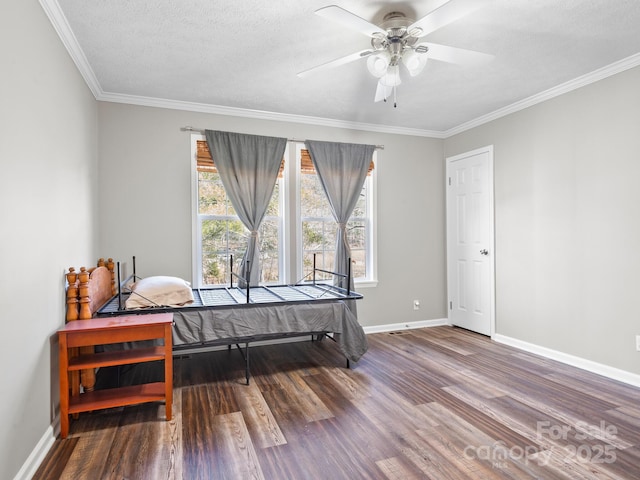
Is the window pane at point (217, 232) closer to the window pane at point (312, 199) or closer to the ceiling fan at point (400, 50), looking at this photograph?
the window pane at point (312, 199)

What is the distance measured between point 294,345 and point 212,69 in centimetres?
283

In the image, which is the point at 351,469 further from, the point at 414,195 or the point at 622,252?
the point at 414,195

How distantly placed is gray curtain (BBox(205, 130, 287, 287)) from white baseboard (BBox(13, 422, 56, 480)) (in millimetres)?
2032

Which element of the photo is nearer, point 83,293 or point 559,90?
point 83,293

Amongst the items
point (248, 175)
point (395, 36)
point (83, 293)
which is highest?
point (395, 36)

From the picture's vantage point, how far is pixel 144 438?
7.39 feet

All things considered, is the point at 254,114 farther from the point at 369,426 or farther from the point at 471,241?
the point at 369,426

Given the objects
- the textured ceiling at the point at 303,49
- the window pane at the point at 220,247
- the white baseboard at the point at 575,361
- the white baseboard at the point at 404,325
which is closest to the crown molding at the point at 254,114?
the textured ceiling at the point at 303,49

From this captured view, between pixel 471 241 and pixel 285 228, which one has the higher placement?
pixel 285 228

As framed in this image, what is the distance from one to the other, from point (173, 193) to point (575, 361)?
164 inches

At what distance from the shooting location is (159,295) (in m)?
2.97

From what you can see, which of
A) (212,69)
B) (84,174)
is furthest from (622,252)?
(84,174)

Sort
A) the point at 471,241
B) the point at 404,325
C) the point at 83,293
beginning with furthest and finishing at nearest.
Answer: the point at 404,325
the point at 471,241
the point at 83,293

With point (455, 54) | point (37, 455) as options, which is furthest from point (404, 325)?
point (37, 455)
